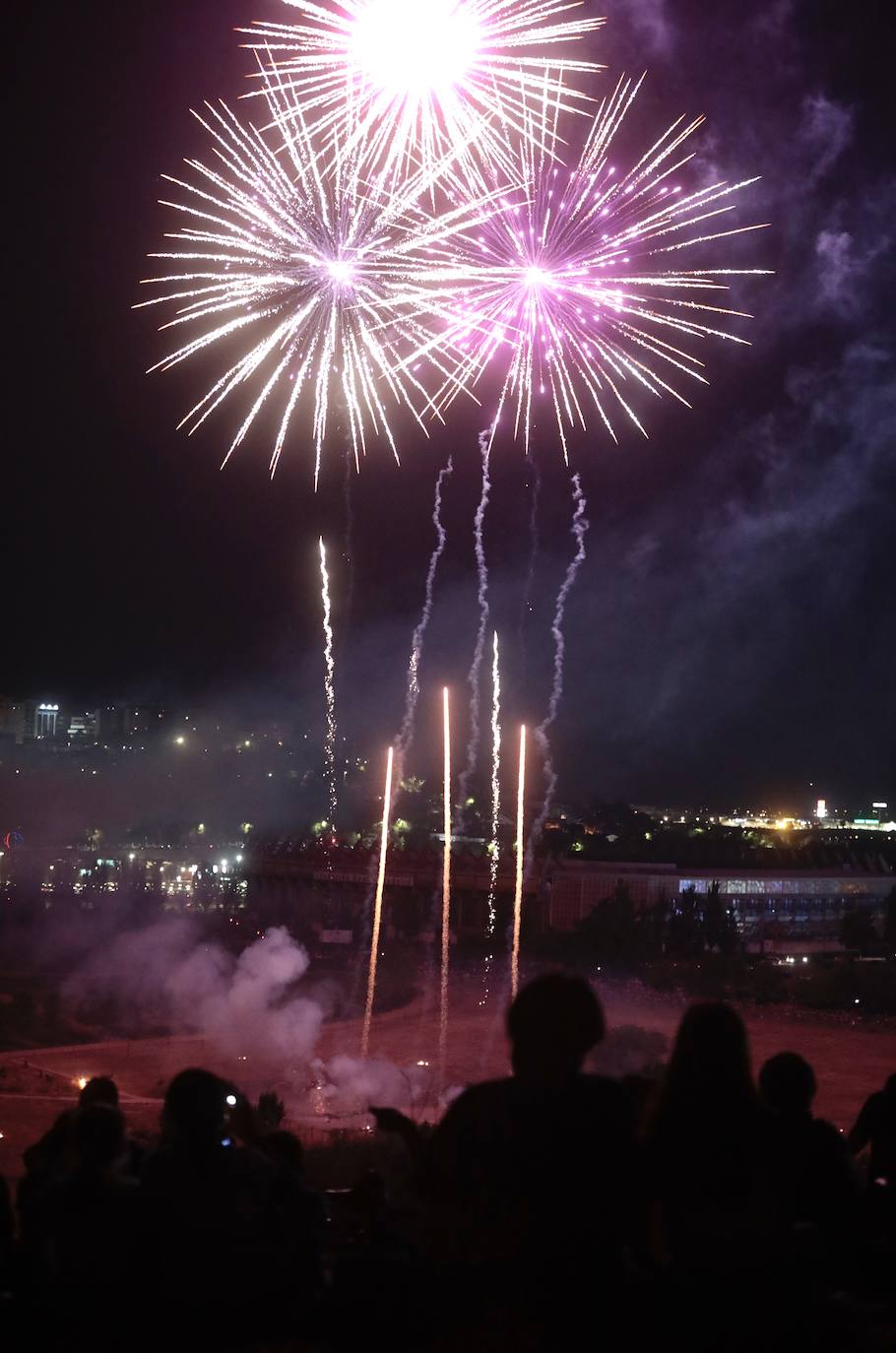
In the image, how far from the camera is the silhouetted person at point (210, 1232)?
10.1 feet

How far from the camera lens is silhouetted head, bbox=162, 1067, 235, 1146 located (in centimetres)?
319

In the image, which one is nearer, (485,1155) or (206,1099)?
(485,1155)

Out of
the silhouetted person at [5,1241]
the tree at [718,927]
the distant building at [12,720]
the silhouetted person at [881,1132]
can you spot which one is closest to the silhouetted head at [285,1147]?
the silhouetted person at [5,1241]

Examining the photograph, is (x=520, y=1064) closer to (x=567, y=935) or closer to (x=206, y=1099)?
(x=206, y=1099)

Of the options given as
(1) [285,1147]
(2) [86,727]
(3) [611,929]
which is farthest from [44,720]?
(1) [285,1147]

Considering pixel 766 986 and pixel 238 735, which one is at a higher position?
pixel 238 735

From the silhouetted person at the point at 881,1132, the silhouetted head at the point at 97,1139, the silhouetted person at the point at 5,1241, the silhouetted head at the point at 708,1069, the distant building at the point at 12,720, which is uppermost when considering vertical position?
the distant building at the point at 12,720

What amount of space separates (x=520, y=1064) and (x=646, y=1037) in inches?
766

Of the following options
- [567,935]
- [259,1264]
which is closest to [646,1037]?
[567,935]

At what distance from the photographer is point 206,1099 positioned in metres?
3.21

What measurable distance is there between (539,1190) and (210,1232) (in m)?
0.90

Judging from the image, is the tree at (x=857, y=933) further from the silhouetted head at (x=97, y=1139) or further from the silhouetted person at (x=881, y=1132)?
the silhouetted head at (x=97, y=1139)

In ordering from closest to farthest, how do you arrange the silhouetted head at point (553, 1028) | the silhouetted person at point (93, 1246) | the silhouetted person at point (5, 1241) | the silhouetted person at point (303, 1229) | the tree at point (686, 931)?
the silhouetted head at point (553, 1028)
the silhouetted person at point (93, 1246)
the silhouetted person at point (303, 1229)
the silhouetted person at point (5, 1241)
the tree at point (686, 931)

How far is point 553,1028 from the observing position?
3.03 metres
